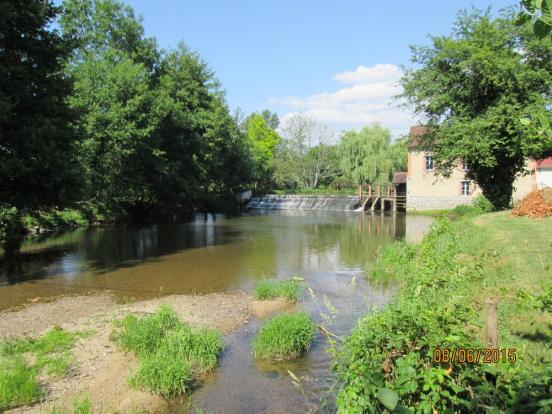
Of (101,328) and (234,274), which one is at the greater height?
(101,328)

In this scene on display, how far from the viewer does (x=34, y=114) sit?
14438mm

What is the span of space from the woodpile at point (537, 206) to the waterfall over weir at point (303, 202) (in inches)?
1231

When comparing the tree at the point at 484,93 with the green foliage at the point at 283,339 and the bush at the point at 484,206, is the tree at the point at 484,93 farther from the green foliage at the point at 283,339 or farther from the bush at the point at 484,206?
the green foliage at the point at 283,339

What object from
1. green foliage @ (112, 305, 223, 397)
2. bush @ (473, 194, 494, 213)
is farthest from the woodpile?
green foliage @ (112, 305, 223, 397)

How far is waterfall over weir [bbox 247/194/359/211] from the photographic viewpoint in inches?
1955

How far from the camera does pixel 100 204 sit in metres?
30.7

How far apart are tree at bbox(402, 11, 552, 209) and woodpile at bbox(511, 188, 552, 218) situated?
7.16 ft

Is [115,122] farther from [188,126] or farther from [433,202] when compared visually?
[433,202]

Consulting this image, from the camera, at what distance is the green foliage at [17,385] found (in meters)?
5.89

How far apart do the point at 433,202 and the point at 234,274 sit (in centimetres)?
3225

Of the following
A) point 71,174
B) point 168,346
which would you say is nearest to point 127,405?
point 168,346

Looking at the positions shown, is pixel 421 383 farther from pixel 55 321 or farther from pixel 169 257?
pixel 169 257

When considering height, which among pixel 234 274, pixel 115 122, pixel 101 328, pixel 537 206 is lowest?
pixel 234 274

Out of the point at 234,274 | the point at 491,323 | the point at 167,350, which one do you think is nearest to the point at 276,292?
the point at 234,274
